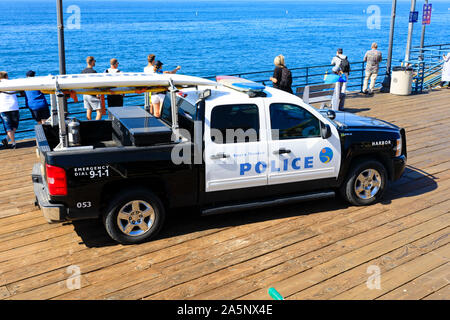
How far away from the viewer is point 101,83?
592 centimetres

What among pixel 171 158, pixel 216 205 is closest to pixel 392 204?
pixel 216 205

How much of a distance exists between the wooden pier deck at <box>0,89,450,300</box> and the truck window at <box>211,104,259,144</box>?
48.9 inches

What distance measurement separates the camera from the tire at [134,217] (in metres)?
5.88

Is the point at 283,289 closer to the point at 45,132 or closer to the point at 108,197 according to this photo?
the point at 108,197

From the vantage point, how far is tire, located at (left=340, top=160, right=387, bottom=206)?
725 centimetres

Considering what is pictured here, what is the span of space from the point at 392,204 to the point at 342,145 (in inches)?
54.2

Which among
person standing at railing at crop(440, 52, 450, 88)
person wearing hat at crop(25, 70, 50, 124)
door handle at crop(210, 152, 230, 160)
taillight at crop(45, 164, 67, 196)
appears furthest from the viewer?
person standing at railing at crop(440, 52, 450, 88)

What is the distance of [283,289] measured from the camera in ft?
17.1

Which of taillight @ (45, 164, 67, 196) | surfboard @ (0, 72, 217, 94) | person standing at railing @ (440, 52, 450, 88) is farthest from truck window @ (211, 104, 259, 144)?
person standing at railing @ (440, 52, 450, 88)

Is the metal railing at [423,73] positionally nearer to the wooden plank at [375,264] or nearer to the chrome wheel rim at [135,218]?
the wooden plank at [375,264]

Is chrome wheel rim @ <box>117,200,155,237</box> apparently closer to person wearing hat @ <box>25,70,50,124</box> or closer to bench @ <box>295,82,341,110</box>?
person wearing hat @ <box>25,70,50,124</box>

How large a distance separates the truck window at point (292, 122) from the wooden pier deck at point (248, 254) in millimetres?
1209

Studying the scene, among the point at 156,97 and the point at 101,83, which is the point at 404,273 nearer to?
the point at 101,83

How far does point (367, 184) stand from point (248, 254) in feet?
8.15
